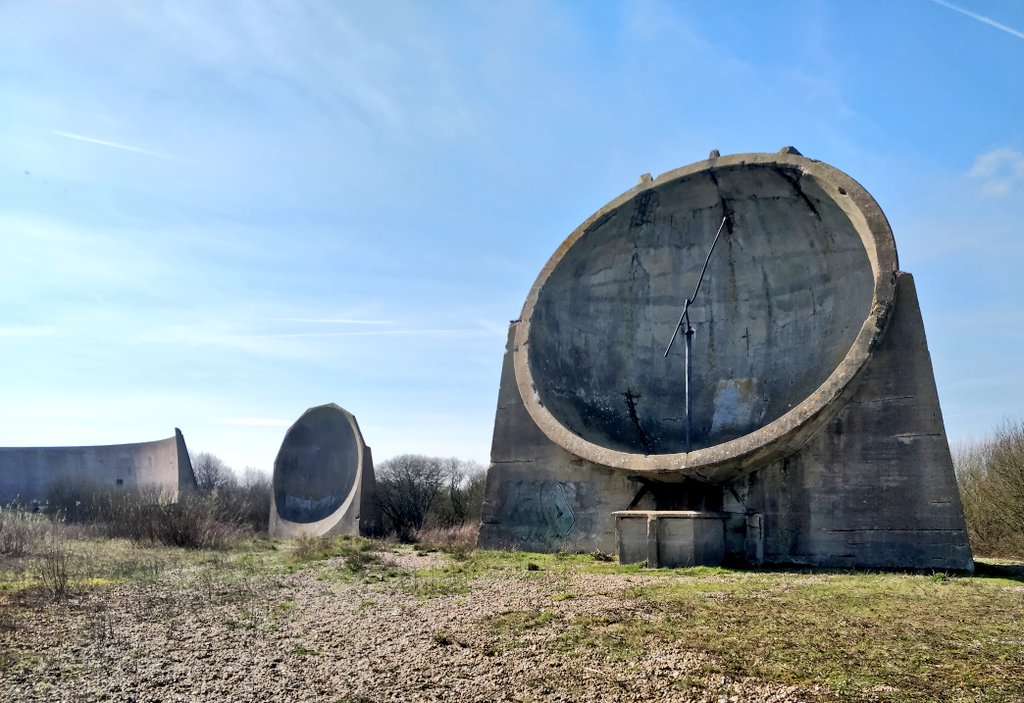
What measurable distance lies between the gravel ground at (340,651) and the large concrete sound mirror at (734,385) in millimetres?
3676

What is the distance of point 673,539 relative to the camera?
11.1 m

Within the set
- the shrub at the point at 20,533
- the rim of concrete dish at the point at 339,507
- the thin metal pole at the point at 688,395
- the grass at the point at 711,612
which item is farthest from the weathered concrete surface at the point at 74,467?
the thin metal pole at the point at 688,395

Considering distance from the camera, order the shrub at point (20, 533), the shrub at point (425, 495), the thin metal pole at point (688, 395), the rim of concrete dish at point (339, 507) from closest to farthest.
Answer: the thin metal pole at point (688, 395) → the shrub at point (20, 533) → the rim of concrete dish at point (339, 507) → the shrub at point (425, 495)

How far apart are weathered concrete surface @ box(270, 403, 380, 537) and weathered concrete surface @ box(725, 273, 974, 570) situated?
13.2 meters

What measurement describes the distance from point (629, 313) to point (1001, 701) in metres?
11.9

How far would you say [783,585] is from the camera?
8.80 m

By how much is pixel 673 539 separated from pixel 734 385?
175 inches

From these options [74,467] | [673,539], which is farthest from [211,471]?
[673,539]

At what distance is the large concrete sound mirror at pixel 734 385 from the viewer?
11242mm

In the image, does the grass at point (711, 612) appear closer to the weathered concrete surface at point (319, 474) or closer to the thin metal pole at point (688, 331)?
the thin metal pole at point (688, 331)

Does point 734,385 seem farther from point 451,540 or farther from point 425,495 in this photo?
point 425,495

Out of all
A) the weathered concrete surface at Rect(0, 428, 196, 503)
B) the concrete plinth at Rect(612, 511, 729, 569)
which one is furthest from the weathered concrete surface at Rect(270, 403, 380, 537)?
the concrete plinth at Rect(612, 511, 729, 569)

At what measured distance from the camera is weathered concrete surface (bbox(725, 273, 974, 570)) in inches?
427

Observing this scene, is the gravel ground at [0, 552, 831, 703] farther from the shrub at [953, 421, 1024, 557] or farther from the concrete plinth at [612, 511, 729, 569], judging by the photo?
the shrub at [953, 421, 1024, 557]
